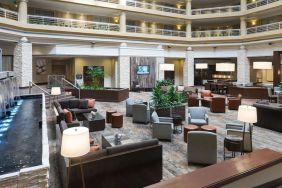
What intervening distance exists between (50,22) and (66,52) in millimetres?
2609

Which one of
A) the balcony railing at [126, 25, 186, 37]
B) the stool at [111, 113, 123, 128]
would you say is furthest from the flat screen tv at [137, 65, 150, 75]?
the stool at [111, 113, 123, 128]

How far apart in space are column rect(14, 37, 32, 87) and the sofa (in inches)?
534

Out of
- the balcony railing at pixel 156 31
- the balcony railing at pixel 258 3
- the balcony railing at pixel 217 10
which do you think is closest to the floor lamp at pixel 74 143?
the balcony railing at pixel 156 31

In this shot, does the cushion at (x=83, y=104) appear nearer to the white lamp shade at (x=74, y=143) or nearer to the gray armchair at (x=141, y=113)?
the gray armchair at (x=141, y=113)

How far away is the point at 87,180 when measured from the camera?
385cm

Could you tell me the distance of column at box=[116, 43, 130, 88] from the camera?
63.8 feet

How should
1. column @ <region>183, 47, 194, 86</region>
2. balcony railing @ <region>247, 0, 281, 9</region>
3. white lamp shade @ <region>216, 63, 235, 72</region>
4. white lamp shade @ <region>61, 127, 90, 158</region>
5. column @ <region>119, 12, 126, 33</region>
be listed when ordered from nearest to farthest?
1. white lamp shade @ <region>61, 127, 90, 158</region>
2. white lamp shade @ <region>216, 63, 235, 72</region>
3. balcony railing @ <region>247, 0, 281, 9</region>
4. column @ <region>119, 12, 126, 33</region>
5. column @ <region>183, 47, 194, 86</region>

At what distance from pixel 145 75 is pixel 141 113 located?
1171 cm

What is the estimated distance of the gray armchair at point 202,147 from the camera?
5.27 m

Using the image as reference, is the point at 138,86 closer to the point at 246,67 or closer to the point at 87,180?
the point at 246,67

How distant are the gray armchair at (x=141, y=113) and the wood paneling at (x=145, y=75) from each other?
10934mm

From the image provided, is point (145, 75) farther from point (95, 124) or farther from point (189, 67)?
point (95, 124)

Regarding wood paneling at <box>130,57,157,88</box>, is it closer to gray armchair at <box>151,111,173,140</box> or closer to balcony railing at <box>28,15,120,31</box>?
balcony railing at <box>28,15,120,31</box>

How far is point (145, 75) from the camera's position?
20891 millimetres
